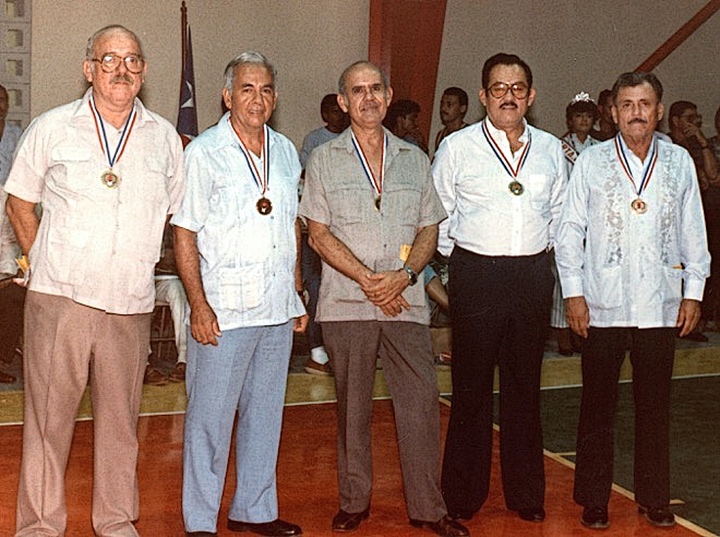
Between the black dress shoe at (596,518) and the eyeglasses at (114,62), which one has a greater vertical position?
the eyeglasses at (114,62)

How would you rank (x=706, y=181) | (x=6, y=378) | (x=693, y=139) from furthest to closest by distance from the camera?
1. (x=693, y=139)
2. (x=706, y=181)
3. (x=6, y=378)

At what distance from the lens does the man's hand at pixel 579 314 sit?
4.57 metres

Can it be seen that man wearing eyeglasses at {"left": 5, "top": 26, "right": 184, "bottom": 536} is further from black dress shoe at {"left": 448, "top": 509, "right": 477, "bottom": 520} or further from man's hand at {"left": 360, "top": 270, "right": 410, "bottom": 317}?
black dress shoe at {"left": 448, "top": 509, "right": 477, "bottom": 520}

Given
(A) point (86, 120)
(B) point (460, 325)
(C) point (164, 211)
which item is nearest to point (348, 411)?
(B) point (460, 325)

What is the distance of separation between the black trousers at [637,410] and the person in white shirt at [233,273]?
115 cm

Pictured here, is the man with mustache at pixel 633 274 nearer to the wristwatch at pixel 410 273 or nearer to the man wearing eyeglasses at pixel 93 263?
the wristwatch at pixel 410 273

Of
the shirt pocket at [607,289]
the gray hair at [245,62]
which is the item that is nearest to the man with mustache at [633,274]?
the shirt pocket at [607,289]

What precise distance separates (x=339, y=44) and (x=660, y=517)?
5972 mm

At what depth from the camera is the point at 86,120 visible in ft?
13.4

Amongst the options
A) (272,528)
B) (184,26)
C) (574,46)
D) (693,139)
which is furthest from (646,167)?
(574,46)

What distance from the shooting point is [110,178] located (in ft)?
13.3

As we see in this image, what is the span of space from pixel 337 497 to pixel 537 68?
20.8ft

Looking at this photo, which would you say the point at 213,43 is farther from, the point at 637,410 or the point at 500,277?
the point at 637,410

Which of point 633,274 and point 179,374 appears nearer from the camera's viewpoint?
point 633,274
